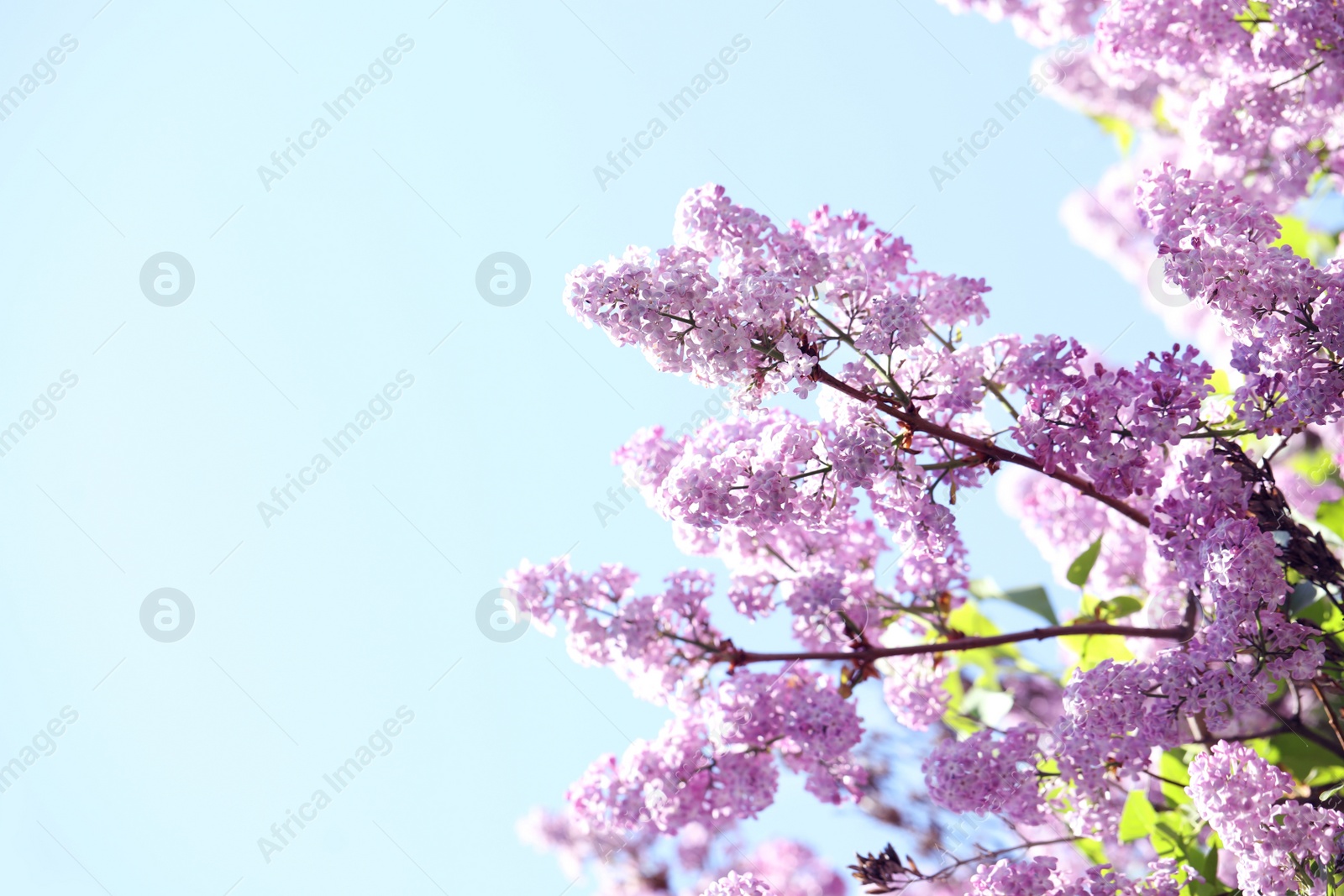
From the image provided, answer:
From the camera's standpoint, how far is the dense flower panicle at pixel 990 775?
2314 millimetres

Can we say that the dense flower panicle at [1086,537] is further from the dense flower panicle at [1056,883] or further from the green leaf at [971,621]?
the dense flower panicle at [1056,883]

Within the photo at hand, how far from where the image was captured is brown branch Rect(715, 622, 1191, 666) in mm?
2395

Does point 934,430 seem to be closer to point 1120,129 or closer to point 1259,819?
point 1259,819

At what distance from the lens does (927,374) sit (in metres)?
2.18

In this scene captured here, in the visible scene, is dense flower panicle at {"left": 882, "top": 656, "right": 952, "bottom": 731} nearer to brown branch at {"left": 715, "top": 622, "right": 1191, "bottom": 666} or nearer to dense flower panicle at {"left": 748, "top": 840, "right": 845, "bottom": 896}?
brown branch at {"left": 715, "top": 622, "right": 1191, "bottom": 666}

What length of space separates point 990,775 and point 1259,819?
573mm

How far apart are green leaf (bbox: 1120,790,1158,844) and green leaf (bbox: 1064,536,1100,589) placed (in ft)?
1.93

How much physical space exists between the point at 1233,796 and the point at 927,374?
102cm

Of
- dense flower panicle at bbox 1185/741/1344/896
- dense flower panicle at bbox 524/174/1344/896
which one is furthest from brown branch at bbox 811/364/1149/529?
dense flower panicle at bbox 1185/741/1344/896

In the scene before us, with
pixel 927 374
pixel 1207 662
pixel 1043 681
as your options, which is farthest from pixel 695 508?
pixel 1043 681

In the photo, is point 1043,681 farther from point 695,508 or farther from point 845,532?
point 695,508

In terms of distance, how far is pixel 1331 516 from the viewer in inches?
110

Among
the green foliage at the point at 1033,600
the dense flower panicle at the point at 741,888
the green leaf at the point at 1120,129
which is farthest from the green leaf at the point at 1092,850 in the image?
the green leaf at the point at 1120,129

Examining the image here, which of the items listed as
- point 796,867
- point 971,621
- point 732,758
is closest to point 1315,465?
point 971,621
